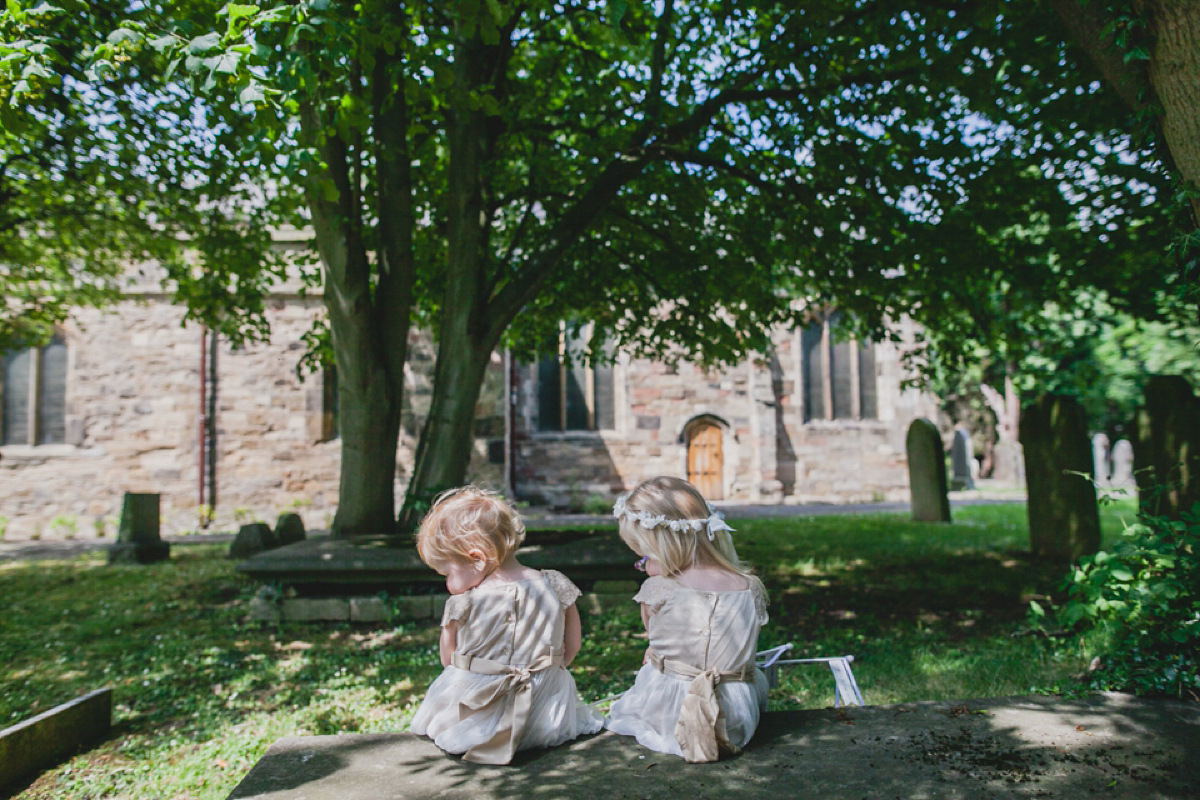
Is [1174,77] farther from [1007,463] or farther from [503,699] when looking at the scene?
[1007,463]

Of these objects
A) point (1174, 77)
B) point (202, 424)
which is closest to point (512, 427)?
point (202, 424)

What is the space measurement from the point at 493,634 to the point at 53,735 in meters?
2.48

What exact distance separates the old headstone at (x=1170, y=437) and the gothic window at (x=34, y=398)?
18.4m

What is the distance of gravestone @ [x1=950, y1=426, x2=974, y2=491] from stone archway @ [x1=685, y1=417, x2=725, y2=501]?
9691mm

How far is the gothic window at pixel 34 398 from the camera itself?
1575 cm

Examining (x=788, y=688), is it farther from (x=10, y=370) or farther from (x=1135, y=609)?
(x=10, y=370)

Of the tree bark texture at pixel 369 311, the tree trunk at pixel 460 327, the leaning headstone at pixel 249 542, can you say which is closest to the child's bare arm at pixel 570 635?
the tree trunk at pixel 460 327

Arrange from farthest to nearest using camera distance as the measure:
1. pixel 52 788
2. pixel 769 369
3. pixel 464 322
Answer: pixel 769 369 → pixel 464 322 → pixel 52 788

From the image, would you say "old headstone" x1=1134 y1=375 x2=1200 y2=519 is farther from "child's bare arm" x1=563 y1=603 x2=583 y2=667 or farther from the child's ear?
the child's ear

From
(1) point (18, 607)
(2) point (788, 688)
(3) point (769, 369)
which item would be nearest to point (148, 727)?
(2) point (788, 688)

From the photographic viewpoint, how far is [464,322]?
7188mm

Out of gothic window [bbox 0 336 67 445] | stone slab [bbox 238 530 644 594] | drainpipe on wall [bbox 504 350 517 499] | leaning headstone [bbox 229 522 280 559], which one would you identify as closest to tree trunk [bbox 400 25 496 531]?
stone slab [bbox 238 530 644 594]

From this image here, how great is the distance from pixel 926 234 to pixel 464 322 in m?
4.52

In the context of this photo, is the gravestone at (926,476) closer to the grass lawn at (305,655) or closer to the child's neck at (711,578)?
the grass lawn at (305,655)
